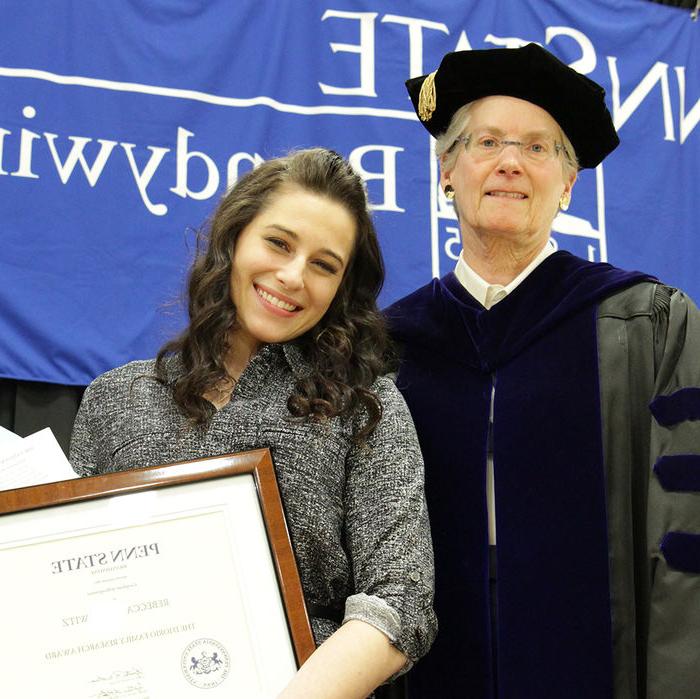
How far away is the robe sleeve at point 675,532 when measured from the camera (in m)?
1.90

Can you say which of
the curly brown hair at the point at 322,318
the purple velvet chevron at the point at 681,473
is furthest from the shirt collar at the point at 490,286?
the purple velvet chevron at the point at 681,473

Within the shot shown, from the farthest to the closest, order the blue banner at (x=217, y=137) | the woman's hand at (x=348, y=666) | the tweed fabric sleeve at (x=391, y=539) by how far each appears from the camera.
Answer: the blue banner at (x=217, y=137) → the tweed fabric sleeve at (x=391, y=539) → the woman's hand at (x=348, y=666)

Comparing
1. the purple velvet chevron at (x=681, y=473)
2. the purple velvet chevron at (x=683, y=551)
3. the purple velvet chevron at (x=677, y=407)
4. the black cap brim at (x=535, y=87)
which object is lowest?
the purple velvet chevron at (x=683, y=551)

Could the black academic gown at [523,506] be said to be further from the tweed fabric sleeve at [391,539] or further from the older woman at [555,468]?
the tweed fabric sleeve at [391,539]

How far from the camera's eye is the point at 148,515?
5.02 ft

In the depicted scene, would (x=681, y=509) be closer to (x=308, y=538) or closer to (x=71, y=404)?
(x=308, y=538)

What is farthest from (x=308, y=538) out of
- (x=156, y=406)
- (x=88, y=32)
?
(x=88, y=32)

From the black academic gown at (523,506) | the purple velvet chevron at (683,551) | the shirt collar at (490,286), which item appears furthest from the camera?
the shirt collar at (490,286)

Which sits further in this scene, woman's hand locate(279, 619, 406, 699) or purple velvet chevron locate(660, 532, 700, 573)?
purple velvet chevron locate(660, 532, 700, 573)

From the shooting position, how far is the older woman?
6.52 feet

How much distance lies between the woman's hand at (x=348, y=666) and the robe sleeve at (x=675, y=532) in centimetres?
65

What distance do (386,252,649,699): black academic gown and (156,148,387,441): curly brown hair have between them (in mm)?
289

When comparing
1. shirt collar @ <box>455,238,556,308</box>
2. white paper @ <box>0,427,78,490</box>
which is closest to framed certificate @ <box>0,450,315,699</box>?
white paper @ <box>0,427,78,490</box>

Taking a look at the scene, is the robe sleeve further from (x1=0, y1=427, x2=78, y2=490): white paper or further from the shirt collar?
(x1=0, y1=427, x2=78, y2=490): white paper
